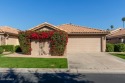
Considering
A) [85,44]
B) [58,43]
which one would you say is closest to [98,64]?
Answer: [58,43]

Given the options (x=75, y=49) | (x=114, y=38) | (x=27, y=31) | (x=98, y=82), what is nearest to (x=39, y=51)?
(x=27, y=31)

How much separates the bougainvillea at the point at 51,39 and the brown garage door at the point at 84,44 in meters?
4.98

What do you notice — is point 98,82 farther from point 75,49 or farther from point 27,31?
point 75,49

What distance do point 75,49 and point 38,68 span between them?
13.4 metres

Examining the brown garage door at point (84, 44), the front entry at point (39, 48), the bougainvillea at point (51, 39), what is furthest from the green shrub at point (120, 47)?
the front entry at point (39, 48)

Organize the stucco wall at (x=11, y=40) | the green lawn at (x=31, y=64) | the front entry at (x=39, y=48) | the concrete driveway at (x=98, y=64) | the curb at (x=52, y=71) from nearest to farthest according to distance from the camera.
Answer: the curb at (x=52, y=71), the concrete driveway at (x=98, y=64), the green lawn at (x=31, y=64), the front entry at (x=39, y=48), the stucco wall at (x=11, y=40)

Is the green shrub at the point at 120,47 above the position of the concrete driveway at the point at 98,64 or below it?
above

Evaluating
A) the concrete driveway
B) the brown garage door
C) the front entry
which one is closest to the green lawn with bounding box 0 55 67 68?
the concrete driveway

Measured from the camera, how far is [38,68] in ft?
36.1

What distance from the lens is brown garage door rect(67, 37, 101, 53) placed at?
23734 mm

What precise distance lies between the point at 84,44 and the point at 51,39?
6.48 m

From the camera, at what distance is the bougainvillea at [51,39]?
1886cm

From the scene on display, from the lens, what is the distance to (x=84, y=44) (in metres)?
23.9

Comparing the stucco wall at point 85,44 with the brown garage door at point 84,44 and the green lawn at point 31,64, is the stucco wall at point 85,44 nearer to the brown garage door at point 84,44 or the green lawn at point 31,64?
the brown garage door at point 84,44
